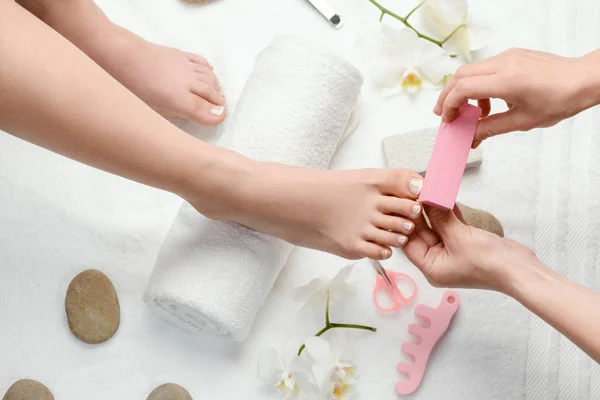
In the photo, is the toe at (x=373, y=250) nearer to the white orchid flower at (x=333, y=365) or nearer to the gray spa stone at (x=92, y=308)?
the white orchid flower at (x=333, y=365)

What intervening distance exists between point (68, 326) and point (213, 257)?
1.00ft

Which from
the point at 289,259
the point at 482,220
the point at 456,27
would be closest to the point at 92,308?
the point at 289,259

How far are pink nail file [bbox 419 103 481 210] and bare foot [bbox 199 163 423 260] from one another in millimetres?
49

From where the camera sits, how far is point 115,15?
128cm

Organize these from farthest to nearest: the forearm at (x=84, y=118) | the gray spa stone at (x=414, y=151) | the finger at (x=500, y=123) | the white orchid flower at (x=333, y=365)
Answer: the gray spa stone at (x=414, y=151) → the white orchid flower at (x=333, y=365) → the finger at (x=500, y=123) → the forearm at (x=84, y=118)

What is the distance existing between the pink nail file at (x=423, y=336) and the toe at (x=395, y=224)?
0.61 ft

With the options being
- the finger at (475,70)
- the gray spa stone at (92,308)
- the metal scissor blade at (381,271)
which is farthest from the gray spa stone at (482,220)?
the gray spa stone at (92,308)

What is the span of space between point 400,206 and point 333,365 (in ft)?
0.91

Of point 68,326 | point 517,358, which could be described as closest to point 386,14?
point 517,358

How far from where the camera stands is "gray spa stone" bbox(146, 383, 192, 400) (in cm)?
109

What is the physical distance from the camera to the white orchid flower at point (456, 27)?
3.95ft

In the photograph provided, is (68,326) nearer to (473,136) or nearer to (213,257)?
(213,257)

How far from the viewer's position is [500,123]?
3.11 ft

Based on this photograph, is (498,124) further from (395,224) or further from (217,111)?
(217,111)
